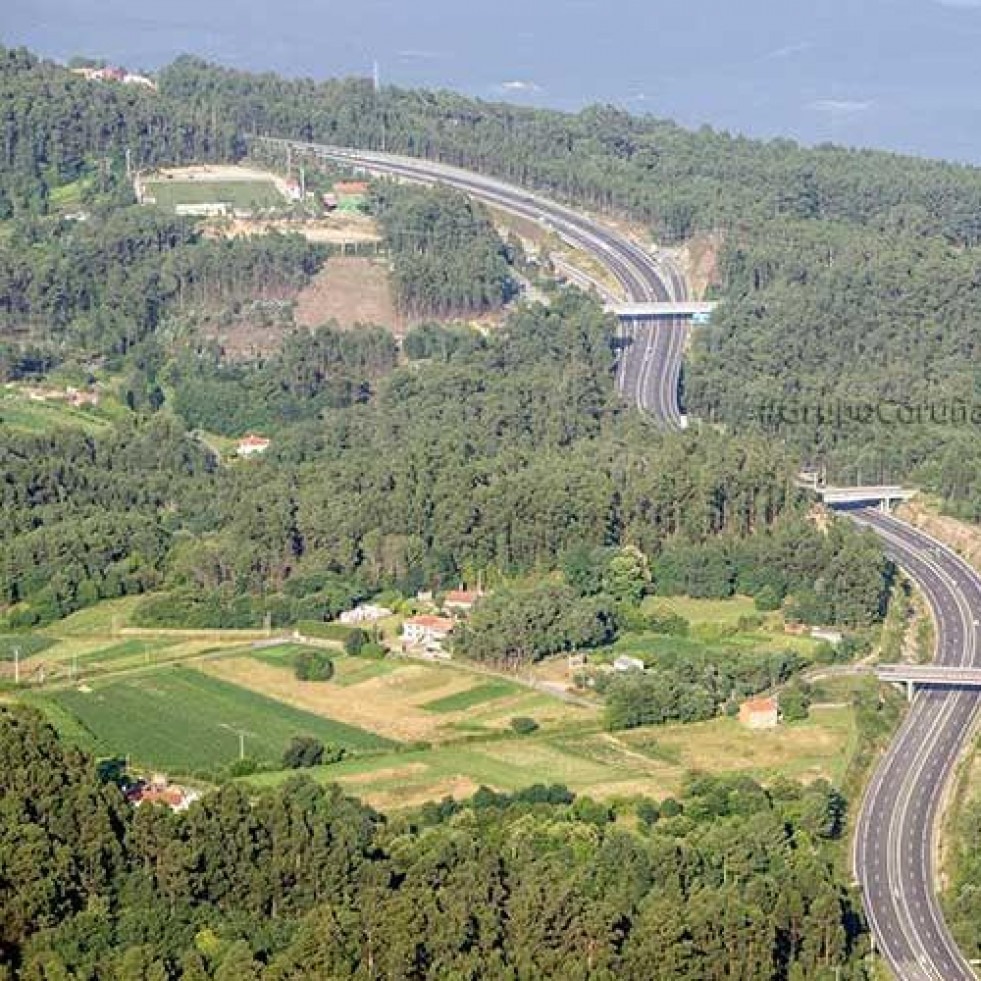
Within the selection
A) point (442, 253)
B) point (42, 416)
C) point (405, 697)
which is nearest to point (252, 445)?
point (42, 416)

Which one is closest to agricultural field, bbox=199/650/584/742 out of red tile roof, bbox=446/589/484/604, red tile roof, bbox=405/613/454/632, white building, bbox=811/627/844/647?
red tile roof, bbox=405/613/454/632

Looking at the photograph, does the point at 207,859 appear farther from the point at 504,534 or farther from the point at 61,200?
the point at 61,200

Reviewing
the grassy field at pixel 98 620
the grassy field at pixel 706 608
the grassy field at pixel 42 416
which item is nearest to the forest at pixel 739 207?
the grassy field at pixel 42 416

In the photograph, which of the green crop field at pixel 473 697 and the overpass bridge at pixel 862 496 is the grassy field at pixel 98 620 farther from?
the overpass bridge at pixel 862 496

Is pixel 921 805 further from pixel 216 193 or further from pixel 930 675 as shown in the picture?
pixel 216 193

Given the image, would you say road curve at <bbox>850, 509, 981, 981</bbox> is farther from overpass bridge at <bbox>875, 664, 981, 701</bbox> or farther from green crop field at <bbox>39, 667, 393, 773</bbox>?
green crop field at <bbox>39, 667, 393, 773</bbox>
